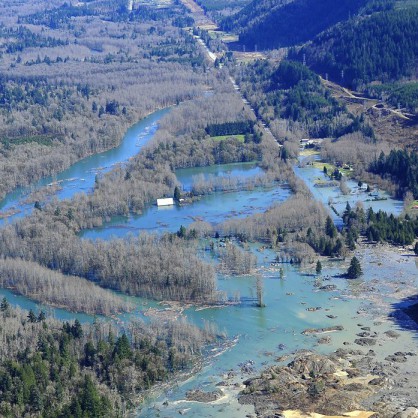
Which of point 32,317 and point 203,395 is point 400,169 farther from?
point 203,395

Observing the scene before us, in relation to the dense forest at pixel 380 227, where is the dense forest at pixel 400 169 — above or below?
above

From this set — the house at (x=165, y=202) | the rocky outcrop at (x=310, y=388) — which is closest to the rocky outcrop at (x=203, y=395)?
the rocky outcrop at (x=310, y=388)

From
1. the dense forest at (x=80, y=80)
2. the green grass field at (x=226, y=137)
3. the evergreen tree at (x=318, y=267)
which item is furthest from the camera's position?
the green grass field at (x=226, y=137)

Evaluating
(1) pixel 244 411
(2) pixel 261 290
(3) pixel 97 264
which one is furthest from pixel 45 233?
(1) pixel 244 411

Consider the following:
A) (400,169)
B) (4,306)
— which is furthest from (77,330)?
(400,169)

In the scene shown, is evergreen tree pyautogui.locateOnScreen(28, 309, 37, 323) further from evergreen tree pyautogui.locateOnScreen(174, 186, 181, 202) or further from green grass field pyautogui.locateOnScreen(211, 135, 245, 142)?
green grass field pyautogui.locateOnScreen(211, 135, 245, 142)

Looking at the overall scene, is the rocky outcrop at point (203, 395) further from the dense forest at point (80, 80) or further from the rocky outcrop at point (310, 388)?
the dense forest at point (80, 80)

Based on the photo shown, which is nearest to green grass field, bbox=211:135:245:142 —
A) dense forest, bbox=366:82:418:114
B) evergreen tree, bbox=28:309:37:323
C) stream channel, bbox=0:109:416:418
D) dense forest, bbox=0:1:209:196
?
dense forest, bbox=0:1:209:196
